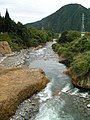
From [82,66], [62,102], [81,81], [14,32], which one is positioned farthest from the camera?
[14,32]

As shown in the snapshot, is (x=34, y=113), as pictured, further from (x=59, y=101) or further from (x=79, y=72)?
(x=79, y=72)

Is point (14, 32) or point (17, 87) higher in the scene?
point (14, 32)

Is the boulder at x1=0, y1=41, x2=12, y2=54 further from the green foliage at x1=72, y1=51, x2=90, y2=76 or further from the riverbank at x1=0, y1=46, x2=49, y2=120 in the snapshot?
the green foliage at x1=72, y1=51, x2=90, y2=76

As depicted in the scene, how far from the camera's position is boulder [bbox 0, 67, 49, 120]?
23.5 metres

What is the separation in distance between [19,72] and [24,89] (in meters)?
6.93

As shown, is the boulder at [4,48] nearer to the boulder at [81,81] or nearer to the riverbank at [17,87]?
the riverbank at [17,87]

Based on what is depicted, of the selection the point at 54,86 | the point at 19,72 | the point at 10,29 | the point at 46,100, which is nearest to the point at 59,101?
the point at 46,100

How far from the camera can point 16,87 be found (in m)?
27.5

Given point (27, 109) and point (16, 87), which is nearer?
point (27, 109)

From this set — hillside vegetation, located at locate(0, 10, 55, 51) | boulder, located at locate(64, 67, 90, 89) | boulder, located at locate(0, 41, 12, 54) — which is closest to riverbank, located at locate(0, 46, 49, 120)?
boulder, located at locate(64, 67, 90, 89)

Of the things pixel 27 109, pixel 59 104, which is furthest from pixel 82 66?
pixel 27 109

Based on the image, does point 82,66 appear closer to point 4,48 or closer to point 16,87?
point 16,87

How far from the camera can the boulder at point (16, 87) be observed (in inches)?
926

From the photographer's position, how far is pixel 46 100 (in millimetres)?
27828
